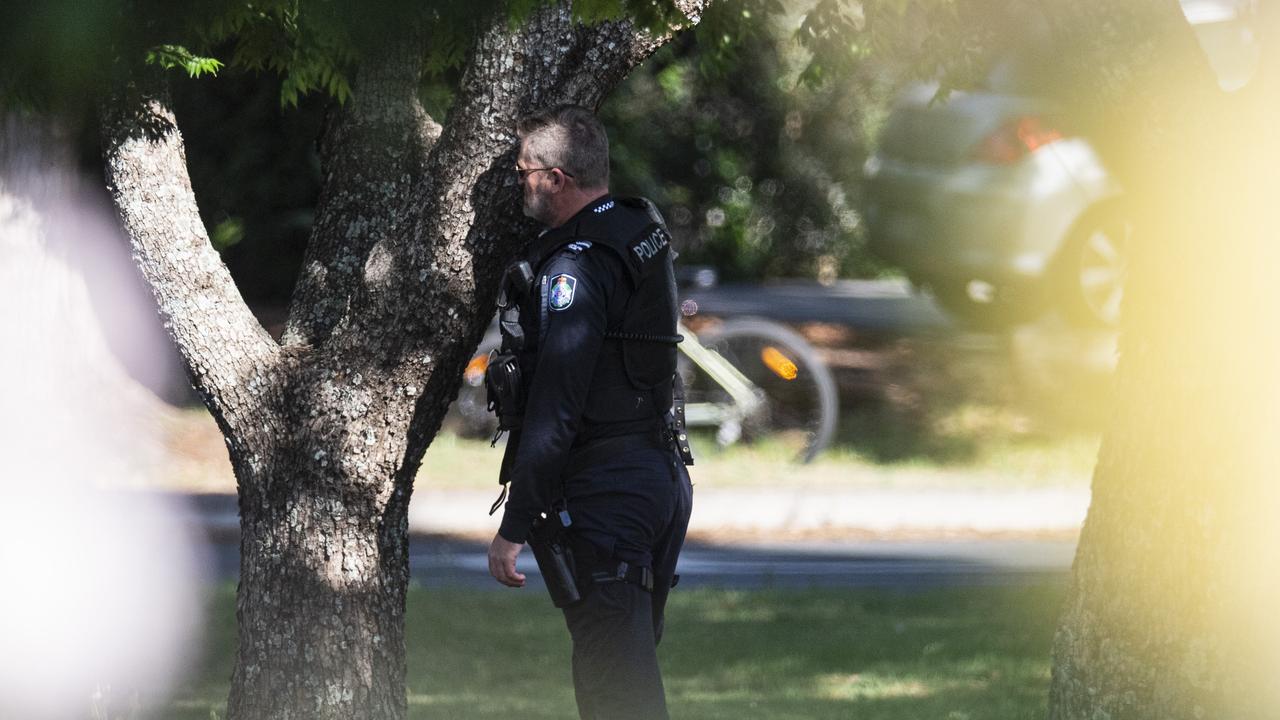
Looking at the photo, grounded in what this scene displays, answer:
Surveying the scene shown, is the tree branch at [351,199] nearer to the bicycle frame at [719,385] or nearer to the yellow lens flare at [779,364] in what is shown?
the bicycle frame at [719,385]

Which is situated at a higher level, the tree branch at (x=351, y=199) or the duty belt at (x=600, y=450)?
the tree branch at (x=351, y=199)

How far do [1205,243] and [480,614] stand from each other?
156 inches

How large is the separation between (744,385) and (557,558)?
21.2 feet

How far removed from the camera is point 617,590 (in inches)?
150

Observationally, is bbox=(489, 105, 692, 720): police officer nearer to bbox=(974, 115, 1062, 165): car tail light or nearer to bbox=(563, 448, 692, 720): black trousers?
bbox=(563, 448, 692, 720): black trousers

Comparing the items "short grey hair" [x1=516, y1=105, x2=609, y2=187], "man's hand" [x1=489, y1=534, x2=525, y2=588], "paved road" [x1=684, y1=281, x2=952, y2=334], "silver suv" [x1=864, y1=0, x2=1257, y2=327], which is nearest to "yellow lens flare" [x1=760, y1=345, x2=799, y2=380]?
"silver suv" [x1=864, y1=0, x2=1257, y2=327]

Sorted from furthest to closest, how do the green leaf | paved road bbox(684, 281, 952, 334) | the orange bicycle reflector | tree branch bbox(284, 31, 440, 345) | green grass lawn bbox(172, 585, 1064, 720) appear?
1. paved road bbox(684, 281, 952, 334)
2. the orange bicycle reflector
3. green grass lawn bbox(172, 585, 1064, 720)
4. tree branch bbox(284, 31, 440, 345)
5. the green leaf

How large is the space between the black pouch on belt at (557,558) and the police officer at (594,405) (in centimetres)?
1

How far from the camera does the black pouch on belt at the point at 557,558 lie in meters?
3.79

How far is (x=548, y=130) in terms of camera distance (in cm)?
379

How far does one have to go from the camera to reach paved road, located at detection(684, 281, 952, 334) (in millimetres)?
16562

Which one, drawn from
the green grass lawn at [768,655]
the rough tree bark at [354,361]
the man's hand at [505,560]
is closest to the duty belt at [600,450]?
the man's hand at [505,560]

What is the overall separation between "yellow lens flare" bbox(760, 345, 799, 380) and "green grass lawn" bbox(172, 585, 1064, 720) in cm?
286

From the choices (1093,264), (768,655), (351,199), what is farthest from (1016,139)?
(351,199)
